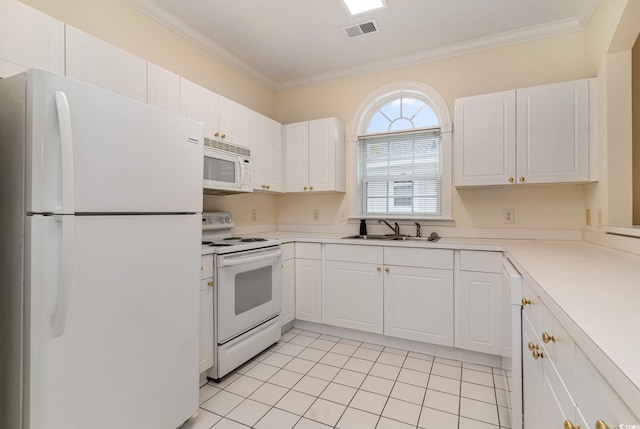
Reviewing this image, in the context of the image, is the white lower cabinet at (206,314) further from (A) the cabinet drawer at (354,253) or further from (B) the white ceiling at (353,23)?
(B) the white ceiling at (353,23)

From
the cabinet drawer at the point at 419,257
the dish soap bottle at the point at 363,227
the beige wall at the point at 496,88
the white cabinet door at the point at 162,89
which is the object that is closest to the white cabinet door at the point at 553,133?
the beige wall at the point at 496,88

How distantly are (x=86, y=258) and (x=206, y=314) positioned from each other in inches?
38.7

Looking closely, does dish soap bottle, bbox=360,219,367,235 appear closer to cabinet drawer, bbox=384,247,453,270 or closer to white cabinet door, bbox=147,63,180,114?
cabinet drawer, bbox=384,247,453,270

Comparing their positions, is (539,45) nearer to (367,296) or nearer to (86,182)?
(367,296)

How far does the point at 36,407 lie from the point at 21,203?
0.73 m

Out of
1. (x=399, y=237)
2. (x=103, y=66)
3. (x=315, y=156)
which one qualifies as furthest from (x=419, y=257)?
(x=103, y=66)

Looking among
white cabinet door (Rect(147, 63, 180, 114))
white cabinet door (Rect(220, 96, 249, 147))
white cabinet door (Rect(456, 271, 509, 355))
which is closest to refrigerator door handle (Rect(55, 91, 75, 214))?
white cabinet door (Rect(147, 63, 180, 114))

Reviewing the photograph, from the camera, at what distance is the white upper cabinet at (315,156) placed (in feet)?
10.6

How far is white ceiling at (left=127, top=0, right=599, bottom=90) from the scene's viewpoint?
2.35m

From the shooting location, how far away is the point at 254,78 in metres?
3.50

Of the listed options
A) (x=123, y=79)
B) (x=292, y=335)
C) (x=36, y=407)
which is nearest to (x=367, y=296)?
(x=292, y=335)

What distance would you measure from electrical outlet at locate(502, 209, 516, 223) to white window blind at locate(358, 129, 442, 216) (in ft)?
1.75

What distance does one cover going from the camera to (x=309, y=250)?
300cm

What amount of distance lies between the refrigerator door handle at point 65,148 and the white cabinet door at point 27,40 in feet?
1.73
